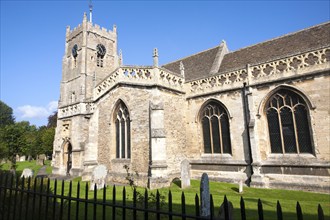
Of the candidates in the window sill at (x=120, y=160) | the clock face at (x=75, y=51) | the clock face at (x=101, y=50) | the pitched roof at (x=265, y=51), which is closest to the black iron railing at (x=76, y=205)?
the window sill at (x=120, y=160)

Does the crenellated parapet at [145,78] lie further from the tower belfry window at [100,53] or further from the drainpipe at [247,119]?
the tower belfry window at [100,53]

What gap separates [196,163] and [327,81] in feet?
29.0

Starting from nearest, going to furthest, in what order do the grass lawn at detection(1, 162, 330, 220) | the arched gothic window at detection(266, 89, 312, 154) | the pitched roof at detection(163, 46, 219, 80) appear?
the grass lawn at detection(1, 162, 330, 220)
the arched gothic window at detection(266, 89, 312, 154)
the pitched roof at detection(163, 46, 219, 80)

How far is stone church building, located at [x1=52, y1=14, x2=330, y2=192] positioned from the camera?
11734 mm

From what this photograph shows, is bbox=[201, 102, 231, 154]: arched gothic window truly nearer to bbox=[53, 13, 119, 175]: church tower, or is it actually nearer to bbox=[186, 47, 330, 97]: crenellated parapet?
bbox=[186, 47, 330, 97]: crenellated parapet

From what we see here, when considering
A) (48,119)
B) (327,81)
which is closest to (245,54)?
(327,81)

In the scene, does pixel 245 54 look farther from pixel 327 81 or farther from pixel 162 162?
pixel 162 162

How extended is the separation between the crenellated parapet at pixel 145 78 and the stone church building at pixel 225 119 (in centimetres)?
7

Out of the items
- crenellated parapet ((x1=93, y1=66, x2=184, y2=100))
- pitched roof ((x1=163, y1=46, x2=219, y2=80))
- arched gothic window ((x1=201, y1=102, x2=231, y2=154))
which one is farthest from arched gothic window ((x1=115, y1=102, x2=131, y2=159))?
pitched roof ((x1=163, y1=46, x2=219, y2=80))

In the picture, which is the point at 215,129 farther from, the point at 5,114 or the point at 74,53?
the point at 5,114

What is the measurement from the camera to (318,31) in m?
15.0

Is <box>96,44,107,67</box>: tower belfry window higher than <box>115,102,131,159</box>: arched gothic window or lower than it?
higher

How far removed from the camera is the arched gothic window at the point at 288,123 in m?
12.0

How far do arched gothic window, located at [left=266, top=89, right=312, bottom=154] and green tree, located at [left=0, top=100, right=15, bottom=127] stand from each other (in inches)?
3332
